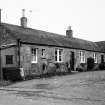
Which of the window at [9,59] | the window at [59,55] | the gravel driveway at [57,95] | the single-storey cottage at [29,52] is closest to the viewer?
the gravel driveway at [57,95]

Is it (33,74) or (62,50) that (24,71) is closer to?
(33,74)

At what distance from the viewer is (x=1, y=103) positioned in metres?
9.20

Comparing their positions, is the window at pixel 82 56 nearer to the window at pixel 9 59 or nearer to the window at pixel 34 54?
the window at pixel 34 54

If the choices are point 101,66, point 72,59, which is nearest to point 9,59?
point 72,59

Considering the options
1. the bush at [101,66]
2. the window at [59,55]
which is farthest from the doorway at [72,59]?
the bush at [101,66]

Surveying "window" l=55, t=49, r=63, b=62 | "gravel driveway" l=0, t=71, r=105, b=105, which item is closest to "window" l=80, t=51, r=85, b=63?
"window" l=55, t=49, r=63, b=62

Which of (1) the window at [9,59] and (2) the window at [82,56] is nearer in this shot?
(1) the window at [9,59]

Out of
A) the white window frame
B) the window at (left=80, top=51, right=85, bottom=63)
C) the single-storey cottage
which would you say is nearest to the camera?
the single-storey cottage

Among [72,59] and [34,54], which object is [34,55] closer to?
[34,54]

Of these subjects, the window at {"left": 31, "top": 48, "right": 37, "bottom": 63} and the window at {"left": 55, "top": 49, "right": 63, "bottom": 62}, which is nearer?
the window at {"left": 31, "top": 48, "right": 37, "bottom": 63}

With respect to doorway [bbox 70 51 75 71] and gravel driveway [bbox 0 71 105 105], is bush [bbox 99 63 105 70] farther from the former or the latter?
gravel driveway [bbox 0 71 105 105]

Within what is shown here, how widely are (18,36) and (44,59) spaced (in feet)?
14.3

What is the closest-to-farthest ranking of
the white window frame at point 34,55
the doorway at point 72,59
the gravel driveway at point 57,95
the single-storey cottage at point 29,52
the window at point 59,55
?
the gravel driveway at point 57,95
the single-storey cottage at point 29,52
the white window frame at point 34,55
the window at point 59,55
the doorway at point 72,59

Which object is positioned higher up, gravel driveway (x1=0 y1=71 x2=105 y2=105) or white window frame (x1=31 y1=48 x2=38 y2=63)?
white window frame (x1=31 y1=48 x2=38 y2=63)
